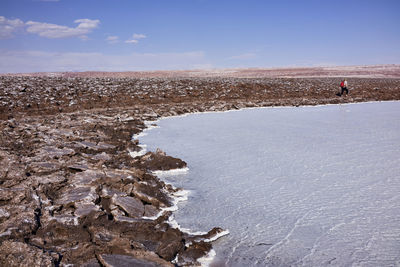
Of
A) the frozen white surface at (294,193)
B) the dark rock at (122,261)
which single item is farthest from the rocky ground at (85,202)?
the frozen white surface at (294,193)

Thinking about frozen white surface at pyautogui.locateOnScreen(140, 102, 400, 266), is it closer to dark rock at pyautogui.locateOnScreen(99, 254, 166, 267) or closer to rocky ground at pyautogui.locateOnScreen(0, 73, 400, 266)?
rocky ground at pyautogui.locateOnScreen(0, 73, 400, 266)

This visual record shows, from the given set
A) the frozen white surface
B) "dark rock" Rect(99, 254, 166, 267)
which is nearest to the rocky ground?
"dark rock" Rect(99, 254, 166, 267)

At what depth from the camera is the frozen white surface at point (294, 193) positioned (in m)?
2.79

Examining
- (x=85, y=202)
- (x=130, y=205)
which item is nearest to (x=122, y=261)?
(x=130, y=205)

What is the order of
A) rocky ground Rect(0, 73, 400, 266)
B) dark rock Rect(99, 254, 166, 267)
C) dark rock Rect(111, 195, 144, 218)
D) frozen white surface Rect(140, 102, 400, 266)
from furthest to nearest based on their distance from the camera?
dark rock Rect(111, 195, 144, 218), frozen white surface Rect(140, 102, 400, 266), rocky ground Rect(0, 73, 400, 266), dark rock Rect(99, 254, 166, 267)

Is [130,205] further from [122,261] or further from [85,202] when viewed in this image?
[122,261]

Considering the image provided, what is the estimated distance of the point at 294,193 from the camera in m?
3.99

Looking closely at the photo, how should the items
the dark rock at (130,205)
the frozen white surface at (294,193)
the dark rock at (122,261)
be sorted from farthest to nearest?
the dark rock at (130,205), the frozen white surface at (294,193), the dark rock at (122,261)

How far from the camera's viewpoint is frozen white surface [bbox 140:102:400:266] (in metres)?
2.79

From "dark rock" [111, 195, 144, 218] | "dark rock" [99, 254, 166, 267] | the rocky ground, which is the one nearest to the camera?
"dark rock" [99, 254, 166, 267]

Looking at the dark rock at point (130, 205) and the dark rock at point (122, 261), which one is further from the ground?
the dark rock at point (130, 205)

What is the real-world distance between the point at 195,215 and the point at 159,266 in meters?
1.13

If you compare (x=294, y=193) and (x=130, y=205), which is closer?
(x=130, y=205)

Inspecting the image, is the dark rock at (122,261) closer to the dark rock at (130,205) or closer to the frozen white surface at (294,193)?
the frozen white surface at (294,193)
